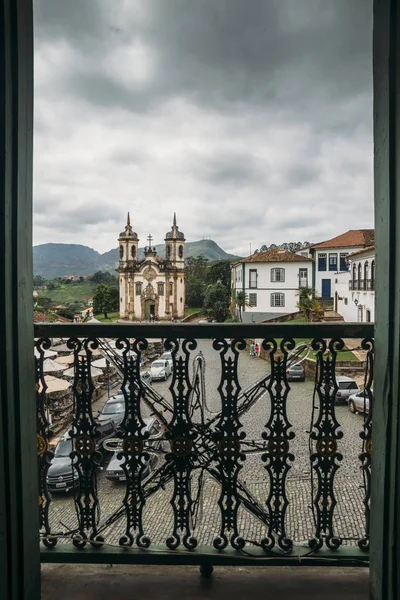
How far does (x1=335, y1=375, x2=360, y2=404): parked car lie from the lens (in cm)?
145

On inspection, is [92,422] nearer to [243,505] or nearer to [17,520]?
[17,520]

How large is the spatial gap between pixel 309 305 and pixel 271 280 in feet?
0.62

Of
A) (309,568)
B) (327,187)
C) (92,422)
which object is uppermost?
(327,187)

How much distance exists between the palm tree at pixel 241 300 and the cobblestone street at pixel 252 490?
0.63 ft

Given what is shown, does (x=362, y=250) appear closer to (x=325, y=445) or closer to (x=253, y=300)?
(x=253, y=300)

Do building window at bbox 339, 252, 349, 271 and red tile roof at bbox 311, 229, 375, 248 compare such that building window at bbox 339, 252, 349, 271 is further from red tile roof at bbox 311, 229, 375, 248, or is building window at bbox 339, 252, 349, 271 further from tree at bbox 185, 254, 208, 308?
tree at bbox 185, 254, 208, 308

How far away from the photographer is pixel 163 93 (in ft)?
4.82

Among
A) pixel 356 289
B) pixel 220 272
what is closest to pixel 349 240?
pixel 356 289

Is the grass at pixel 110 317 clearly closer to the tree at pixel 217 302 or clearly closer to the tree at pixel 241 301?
the tree at pixel 217 302

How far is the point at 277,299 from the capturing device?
1511 millimetres

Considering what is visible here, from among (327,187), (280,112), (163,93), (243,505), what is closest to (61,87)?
(163,93)

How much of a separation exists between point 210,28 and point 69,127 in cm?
69

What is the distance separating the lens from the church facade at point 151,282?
4.66 feet

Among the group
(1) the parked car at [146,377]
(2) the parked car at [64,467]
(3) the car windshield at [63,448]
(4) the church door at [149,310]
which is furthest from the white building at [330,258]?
(3) the car windshield at [63,448]
